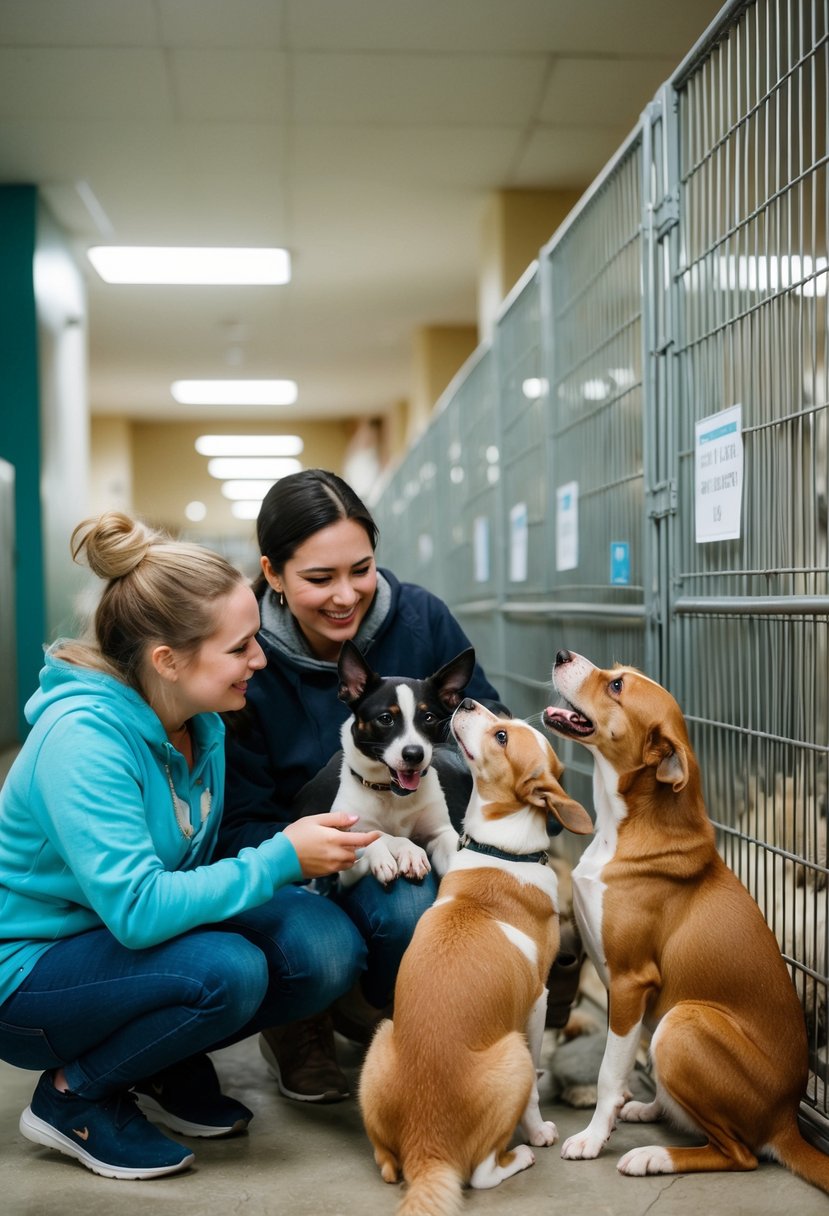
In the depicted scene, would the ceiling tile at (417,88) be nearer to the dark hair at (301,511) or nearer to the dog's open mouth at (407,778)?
the dark hair at (301,511)

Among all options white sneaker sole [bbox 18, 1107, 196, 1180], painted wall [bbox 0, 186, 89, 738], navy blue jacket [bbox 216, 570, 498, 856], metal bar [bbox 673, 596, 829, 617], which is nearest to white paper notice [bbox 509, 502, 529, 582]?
navy blue jacket [bbox 216, 570, 498, 856]

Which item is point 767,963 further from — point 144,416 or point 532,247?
point 144,416

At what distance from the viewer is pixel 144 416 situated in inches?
585

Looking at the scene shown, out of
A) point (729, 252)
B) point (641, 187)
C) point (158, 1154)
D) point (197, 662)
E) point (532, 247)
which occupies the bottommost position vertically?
point (158, 1154)

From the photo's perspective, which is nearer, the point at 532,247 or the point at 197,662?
the point at 197,662

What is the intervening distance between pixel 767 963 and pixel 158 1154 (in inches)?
44.6

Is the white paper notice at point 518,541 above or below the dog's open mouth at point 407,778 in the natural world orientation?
above

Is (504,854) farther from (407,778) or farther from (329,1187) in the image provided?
(329,1187)

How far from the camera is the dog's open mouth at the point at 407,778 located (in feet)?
7.66

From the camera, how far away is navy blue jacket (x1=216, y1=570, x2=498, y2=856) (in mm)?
2586

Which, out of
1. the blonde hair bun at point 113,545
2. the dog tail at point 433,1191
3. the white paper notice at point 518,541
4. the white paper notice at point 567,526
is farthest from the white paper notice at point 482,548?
the dog tail at point 433,1191

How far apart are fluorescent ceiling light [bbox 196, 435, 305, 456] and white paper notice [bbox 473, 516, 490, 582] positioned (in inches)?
402

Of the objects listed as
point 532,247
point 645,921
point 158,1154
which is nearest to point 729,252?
point 645,921

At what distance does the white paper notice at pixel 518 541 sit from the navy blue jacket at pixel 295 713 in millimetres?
1241
